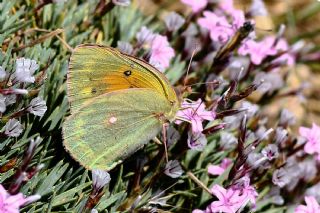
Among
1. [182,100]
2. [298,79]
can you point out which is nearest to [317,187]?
[182,100]

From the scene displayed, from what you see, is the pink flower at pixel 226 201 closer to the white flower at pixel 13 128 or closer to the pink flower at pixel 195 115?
the pink flower at pixel 195 115

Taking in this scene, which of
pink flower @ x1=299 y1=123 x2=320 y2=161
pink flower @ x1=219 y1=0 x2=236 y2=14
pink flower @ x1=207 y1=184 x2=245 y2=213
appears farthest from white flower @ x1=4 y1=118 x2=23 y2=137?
pink flower @ x1=219 y1=0 x2=236 y2=14

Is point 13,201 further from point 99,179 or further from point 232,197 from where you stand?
point 232,197

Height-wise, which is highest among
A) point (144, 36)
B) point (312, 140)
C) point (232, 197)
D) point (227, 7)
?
point (144, 36)

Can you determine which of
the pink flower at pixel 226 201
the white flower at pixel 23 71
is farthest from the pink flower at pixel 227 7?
the white flower at pixel 23 71

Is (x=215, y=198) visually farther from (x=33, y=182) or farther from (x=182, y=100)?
(x=33, y=182)

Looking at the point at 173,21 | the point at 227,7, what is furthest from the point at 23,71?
the point at 227,7

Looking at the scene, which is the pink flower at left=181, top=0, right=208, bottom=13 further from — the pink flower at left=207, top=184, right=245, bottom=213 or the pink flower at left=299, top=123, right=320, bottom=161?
the pink flower at left=207, top=184, right=245, bottom=213
